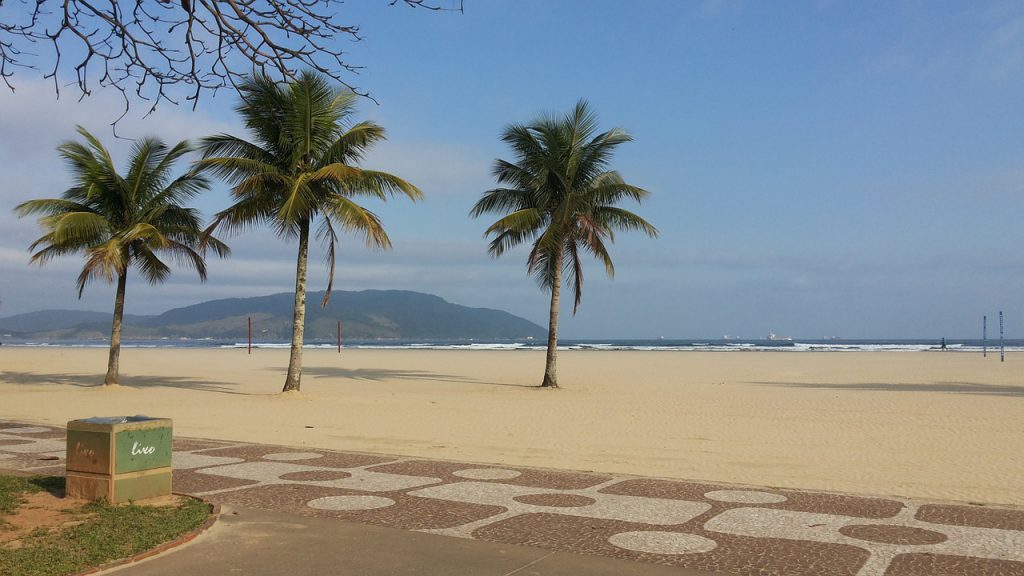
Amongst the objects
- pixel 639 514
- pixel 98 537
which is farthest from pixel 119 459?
pixel 639 514

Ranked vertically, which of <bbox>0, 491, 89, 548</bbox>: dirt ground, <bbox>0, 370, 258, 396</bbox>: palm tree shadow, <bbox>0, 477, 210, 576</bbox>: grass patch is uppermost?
<bbox>0, 477, 210, 576</bbox>: grass patch

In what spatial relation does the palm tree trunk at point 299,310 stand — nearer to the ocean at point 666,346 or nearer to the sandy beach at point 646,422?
the sandy beach at point 646,422

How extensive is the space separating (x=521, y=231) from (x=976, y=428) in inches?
513

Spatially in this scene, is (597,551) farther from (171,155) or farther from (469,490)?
(171,155)

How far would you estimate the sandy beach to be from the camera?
9.27 metres

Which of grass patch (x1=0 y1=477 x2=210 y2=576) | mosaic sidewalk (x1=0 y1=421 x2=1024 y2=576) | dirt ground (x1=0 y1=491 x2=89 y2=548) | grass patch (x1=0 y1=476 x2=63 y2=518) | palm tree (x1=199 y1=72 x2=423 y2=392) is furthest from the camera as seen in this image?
palm tree (x1=199 y1=72 x2=423 y2=392)

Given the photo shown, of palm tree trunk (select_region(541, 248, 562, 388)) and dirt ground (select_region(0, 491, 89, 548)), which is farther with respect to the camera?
palm tree trunk (select_region(541, 248, 562, 388))

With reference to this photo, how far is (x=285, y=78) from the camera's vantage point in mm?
5715

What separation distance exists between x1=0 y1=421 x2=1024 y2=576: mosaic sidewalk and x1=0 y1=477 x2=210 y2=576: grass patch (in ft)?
2.44

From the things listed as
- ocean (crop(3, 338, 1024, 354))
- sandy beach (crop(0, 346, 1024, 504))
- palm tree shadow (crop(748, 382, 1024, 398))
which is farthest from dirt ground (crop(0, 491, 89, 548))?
ocean (crop(3, 338, 1024, 354))

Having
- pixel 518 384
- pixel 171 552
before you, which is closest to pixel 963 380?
pixel 518 384

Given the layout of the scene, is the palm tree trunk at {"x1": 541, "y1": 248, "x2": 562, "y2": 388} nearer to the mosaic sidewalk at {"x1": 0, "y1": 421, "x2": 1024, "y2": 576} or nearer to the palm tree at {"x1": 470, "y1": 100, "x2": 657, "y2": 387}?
the palm tree at {"x1": 470, "y1": 100, "x2": 657, "y2": 387}

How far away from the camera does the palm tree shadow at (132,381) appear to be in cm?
2303

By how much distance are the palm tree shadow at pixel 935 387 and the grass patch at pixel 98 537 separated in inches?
820
